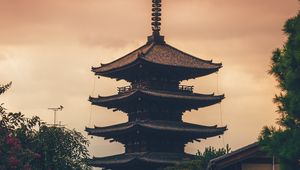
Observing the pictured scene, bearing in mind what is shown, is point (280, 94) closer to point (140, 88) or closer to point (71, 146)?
point (71, 146)

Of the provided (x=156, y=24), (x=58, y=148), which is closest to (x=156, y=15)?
(x=156, y=24)

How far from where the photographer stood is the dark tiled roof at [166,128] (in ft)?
216

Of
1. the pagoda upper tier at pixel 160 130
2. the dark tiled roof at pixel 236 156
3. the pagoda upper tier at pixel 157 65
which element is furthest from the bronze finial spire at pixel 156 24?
the dark tiled roof at pixel 236 156

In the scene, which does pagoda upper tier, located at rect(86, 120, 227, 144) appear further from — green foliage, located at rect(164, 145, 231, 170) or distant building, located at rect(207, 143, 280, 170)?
distant building, located at rect(207, 143, 280, 170)

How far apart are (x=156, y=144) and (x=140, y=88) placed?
195 inches

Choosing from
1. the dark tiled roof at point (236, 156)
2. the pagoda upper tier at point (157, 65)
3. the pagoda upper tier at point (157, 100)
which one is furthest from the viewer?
the pagoda upper tier at point (157, 65)

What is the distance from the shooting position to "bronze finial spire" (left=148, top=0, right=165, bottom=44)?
7262cm

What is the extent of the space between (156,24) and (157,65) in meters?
7.56

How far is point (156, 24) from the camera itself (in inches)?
2940

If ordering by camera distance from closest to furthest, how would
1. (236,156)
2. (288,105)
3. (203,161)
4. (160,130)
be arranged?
1. (288,105)
2. (236,156)
3. (203,161)
4. (160,130)

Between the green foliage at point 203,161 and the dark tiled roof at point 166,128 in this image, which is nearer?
the green foliage at point 203,161

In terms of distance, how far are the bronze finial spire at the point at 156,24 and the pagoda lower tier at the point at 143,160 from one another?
1097 cm

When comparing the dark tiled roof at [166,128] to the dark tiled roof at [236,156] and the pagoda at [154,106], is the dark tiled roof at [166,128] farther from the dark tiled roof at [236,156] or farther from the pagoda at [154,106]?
the dark tiled roof at [236,156]

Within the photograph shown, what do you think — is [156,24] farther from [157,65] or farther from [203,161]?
[203,161]
